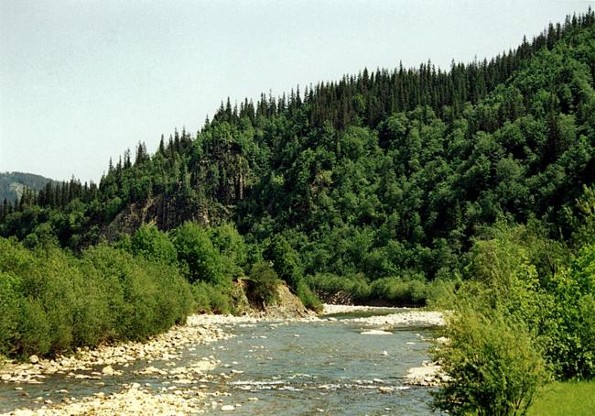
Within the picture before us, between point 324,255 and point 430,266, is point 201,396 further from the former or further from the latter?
point 324,255

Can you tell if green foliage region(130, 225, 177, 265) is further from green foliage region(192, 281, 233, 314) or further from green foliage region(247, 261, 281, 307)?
green foliage region(247, 261, 281, 307)

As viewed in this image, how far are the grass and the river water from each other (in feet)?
15.5

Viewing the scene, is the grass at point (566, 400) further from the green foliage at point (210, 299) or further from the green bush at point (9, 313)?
the green foliage at point (210, 299)

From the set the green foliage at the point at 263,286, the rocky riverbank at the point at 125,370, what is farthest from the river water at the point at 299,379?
the green foliage at the point at 263,286

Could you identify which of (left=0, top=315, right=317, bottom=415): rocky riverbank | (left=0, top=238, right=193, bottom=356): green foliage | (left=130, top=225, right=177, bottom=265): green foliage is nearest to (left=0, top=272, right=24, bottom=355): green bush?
(left=0, top=238, right=193, bottom=356): green foliage

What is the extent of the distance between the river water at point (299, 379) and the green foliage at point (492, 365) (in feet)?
17.0

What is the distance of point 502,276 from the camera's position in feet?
100

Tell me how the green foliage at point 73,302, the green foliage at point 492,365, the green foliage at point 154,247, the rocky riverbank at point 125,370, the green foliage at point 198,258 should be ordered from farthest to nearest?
1. the green foliage at point 198,258
2. the green foliage at point 154,247
3. the green foliage at point 73,302
4. the rocky riverbank at point 125,370
5. the green foliage at point 492,365

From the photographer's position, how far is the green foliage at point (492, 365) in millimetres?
19734

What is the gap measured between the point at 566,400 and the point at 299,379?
61.4ft

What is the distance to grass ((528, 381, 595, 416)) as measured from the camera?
2059cm

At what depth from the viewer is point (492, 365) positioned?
19.8m

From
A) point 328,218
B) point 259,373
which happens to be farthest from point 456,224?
point 259,373

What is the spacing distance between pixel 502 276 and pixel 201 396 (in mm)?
14872
